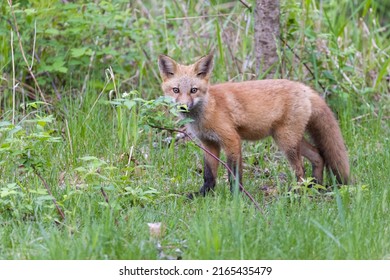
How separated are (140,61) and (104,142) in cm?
197

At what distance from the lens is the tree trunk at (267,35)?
7.66 m

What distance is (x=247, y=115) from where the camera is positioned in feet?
21.6

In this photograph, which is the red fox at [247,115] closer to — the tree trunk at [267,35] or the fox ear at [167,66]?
the fox ear at [167,66]

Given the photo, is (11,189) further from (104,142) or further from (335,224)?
(335,224)

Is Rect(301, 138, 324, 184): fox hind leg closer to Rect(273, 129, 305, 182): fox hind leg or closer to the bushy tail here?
the bushy tail

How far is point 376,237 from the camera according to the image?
461cm

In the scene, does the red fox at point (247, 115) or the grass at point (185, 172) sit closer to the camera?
the grass at point (185, 172)

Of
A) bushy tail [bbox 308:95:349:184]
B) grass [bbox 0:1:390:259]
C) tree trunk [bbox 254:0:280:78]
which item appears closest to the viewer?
grass [bbox 0:1:390:259]

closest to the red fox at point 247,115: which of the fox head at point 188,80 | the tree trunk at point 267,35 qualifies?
the fox head at point 188,80

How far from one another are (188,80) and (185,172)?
3.11 ft

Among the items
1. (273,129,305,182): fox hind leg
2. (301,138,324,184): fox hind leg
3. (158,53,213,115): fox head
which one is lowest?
(301,138,324,184): fox hind leg

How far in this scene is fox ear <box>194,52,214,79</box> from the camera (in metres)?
6.51

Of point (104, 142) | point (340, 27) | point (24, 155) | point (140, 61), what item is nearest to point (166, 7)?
point (140, 61)

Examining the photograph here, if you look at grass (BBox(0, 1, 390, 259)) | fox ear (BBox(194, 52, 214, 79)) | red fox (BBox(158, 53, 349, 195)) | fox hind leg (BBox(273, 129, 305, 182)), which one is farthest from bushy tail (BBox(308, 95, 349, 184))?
fox ear (BBox(194, 52, 214, 79))
